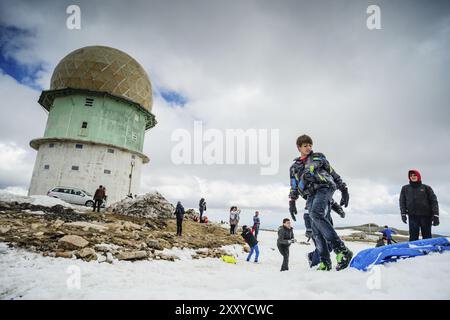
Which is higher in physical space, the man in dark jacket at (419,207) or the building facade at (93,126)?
the building facade at (93,126)

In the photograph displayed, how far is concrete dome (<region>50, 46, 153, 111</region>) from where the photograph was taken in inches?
935

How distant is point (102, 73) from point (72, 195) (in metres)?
12.6

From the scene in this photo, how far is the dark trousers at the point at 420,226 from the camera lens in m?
5.36

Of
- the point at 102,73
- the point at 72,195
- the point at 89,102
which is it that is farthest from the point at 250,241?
the point at 102,73

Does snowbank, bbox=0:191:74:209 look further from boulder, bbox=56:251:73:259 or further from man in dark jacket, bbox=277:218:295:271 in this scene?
man in dark jacket, bbox=277:218:295:271

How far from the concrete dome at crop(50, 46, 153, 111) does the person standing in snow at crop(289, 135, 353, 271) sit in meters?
24.3

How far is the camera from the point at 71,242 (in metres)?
5.57

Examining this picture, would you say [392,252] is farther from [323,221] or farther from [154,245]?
[154,245]

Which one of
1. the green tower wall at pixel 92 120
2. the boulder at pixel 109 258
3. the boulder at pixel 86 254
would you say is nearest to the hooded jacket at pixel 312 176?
the boulder at pixel 109 258

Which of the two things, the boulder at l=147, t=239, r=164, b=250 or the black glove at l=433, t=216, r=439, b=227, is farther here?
the boulder at l=147, t=239, r=164, b=250

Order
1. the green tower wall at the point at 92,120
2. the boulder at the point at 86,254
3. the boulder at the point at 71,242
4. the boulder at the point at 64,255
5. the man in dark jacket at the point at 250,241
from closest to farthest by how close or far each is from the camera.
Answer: the boulder at the point at 64,255 → the boulder at the point at 86,254 → the boulder at the point at 71,242 → the man in dark jacket at the point at 250,241 → the green tower wall at the point at 92,120

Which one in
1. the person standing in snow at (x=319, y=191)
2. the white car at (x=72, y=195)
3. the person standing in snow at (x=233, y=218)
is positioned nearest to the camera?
the person standing in snow at (x=319, y=191)

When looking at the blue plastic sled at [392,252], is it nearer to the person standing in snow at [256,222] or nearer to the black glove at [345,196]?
the black glove at [345,196]

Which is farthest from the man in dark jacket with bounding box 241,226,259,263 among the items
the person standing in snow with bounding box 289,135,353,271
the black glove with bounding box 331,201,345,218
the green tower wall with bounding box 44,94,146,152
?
the green tower wall with bounding box 44,94,146,152
